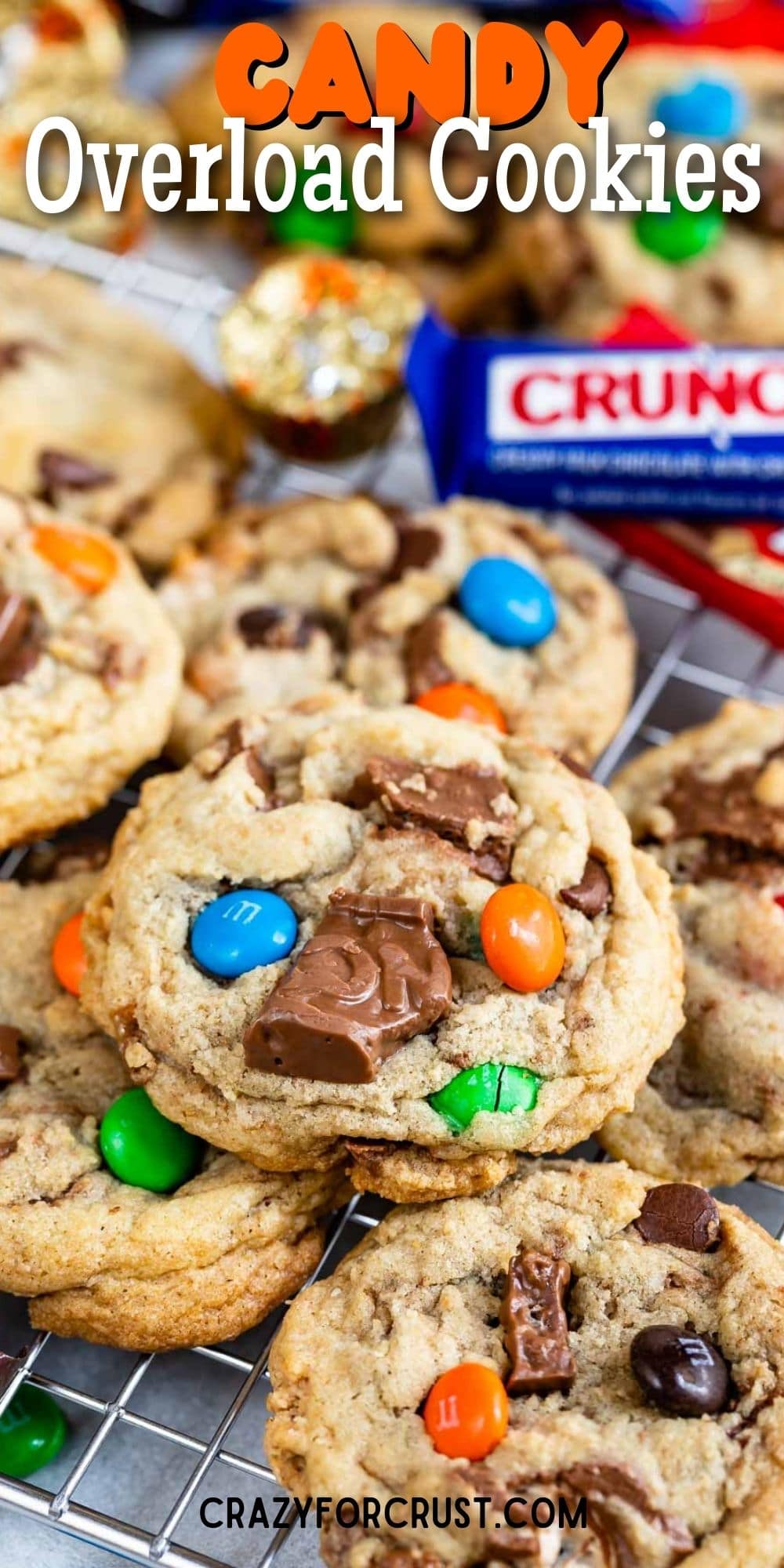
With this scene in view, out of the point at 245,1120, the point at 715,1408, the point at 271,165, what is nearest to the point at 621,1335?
the point at 715,1408

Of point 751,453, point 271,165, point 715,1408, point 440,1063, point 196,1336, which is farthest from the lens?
point 271,165

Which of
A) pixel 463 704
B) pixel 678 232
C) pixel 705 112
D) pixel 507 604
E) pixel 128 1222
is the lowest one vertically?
pixel 128 1222

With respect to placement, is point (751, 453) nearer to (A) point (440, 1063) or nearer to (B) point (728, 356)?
(B) point (728, 356)

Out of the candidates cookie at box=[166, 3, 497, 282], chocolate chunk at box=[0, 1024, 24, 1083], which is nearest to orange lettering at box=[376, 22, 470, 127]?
cookie at box=[166, 3, 497, 282]

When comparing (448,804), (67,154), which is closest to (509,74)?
(67,154)

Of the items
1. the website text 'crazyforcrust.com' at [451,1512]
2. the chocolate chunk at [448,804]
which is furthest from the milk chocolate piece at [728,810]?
the website text 'crazyforcrust.com' at [451,1512]

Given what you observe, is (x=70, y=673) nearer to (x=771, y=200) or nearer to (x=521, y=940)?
(x=521, y=940)

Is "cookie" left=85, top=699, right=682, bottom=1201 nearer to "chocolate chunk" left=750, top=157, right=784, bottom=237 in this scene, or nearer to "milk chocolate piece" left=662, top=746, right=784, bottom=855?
"milk chocolate piece" left=662, top=746, right=784, bottom=855
